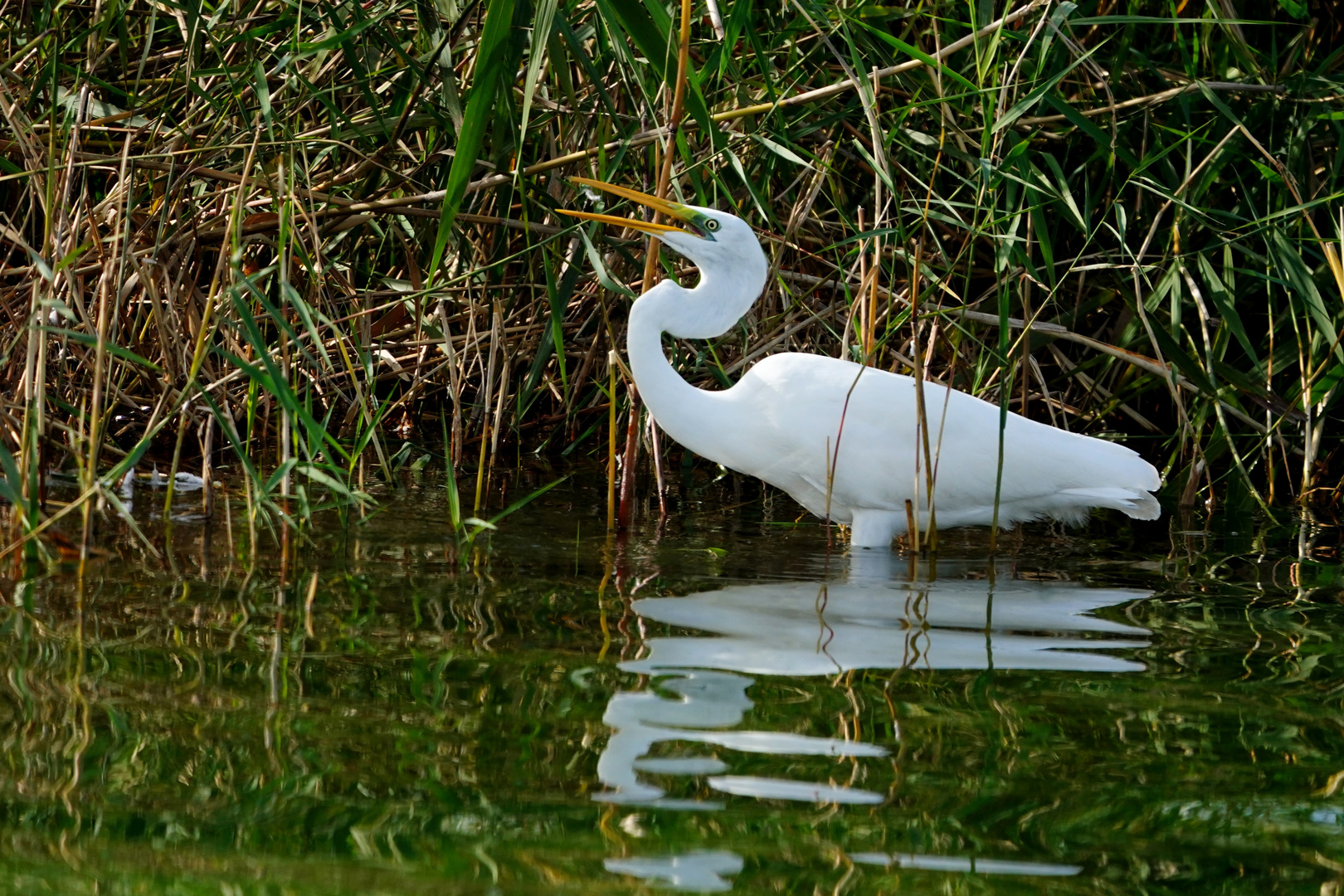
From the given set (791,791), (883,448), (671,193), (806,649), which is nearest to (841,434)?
(883,448)

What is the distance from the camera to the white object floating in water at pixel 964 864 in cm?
176

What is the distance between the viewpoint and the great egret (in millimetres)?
4051

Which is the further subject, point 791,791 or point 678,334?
point 678,334

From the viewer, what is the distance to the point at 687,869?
1755 millimetres

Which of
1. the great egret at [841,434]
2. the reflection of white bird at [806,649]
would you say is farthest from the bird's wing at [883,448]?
the reflection of white bird at [806,649]

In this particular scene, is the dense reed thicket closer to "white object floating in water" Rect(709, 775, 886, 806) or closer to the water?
the water

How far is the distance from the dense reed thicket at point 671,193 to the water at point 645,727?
2.64 ft

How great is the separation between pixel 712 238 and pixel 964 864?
2506mm

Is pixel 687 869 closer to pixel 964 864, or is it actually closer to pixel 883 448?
pixel 964 864

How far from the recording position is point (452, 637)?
285cm

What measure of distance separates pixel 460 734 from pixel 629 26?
202 centimetres

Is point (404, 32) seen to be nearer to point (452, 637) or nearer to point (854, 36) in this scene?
point (854, 36)

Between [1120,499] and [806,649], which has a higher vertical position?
[1120,499]

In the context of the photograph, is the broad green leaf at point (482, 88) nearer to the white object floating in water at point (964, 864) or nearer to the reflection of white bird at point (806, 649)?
Result: the reflection of white bird at point (806, 649)
